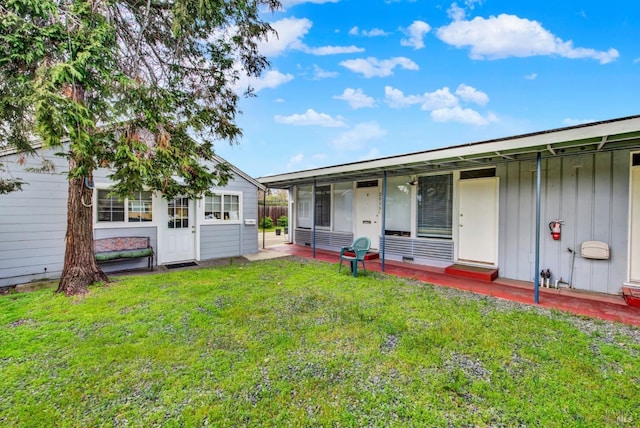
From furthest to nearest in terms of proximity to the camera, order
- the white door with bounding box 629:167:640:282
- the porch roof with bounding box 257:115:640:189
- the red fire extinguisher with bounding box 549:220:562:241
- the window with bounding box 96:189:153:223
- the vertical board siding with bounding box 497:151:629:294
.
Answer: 1. the window with bounding box 96:189:153:223
2. the red fire extinguisher with bounding box 549:220:562:241
3. the vertical board siding with bounding box 497:151:629:294
4. the white door with bounding box 629:167:640:282
5. the porch roof with bounding box 257:115:640:189

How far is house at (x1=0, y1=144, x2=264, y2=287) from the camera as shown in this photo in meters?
5.34

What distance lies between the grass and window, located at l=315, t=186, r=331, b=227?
5.10 m

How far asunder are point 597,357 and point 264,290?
4.26 metres

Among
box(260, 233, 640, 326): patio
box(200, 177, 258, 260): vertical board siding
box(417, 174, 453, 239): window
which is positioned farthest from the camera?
box(200, 177, 258, 260): vertical board siding

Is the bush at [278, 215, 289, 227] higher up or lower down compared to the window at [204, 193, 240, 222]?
lower down

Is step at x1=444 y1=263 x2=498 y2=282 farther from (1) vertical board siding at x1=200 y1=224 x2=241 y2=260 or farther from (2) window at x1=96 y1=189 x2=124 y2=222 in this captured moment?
(2) window at x1=96 y1=189 x2=124 y2=222

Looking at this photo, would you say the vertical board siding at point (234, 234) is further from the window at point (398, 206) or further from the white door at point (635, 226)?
the white door at point (635, 226)

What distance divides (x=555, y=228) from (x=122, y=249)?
28.8ft

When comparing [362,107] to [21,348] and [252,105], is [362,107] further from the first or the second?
[21,348]

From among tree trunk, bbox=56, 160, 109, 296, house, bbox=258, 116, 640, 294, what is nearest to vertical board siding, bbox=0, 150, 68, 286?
tree trunk, bbox=56, 160, 109, 296

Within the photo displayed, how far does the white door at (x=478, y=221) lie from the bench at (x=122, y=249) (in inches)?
286

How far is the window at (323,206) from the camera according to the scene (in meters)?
9.42

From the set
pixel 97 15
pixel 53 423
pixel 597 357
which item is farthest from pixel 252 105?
pixel 597 357

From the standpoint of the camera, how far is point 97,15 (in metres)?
3.42
